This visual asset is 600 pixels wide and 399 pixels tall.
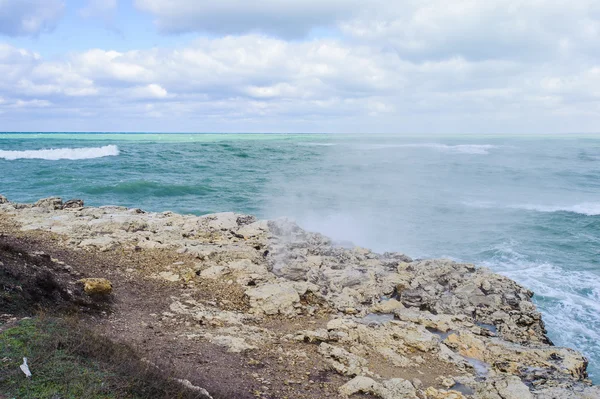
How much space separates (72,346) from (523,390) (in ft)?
21.1

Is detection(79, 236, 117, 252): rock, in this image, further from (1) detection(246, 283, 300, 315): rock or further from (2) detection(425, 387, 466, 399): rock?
(2) detection(425, 387, 466, 399): rock

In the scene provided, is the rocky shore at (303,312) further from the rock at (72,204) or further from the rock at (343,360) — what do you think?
the rock at (72,204)

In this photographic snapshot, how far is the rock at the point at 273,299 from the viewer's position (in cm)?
911

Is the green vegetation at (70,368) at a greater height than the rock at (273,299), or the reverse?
the green vegetation at (70,368)

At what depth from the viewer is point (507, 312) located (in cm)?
1020

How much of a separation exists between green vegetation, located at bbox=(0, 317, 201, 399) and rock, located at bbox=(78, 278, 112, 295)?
2.81 metres

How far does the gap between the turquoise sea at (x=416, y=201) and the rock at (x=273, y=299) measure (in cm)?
638

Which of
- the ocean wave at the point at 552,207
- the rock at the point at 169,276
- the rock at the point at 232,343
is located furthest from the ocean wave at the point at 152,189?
the rock at the point at 232,343

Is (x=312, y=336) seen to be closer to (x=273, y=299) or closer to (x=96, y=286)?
(x=273, y=299)

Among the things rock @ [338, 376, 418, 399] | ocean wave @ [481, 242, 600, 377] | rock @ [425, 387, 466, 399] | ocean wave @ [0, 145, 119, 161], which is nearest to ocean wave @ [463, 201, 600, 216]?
ocean wave @ [481, 242, 600, 377]

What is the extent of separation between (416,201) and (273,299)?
20.3 metres

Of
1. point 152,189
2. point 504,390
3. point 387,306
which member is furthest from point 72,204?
point 504,390

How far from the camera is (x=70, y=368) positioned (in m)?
4.67

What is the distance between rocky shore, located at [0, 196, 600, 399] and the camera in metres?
6.82
